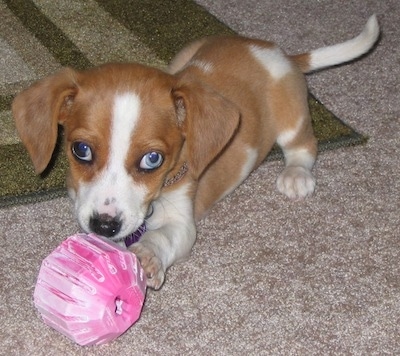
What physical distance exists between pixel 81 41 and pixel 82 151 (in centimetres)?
167

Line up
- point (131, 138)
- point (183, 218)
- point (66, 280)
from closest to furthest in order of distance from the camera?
point (66, 280) < point (131, 138) < point (183, 218)

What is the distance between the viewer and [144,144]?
237cm

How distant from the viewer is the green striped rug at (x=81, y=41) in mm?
3209

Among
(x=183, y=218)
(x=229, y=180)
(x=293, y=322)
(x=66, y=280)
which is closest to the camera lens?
(x=66, y=280)

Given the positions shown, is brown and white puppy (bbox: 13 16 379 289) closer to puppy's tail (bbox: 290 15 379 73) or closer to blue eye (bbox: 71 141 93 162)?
blue eye (bbox: 71 141 93 162)

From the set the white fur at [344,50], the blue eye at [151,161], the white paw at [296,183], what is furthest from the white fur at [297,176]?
the blue eye at [151,161]

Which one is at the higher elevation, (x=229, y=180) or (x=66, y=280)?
(x=66, y=280)

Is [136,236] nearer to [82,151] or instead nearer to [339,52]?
[82,151]

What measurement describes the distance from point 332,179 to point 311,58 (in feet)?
1.74

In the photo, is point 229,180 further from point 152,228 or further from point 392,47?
point 392,47

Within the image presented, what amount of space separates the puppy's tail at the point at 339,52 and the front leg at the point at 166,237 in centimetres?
91

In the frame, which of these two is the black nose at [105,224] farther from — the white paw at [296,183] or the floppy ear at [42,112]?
the white paw at [296,183]

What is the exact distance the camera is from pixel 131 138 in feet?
7.66

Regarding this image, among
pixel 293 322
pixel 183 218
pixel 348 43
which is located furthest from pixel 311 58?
pixel 293 322
